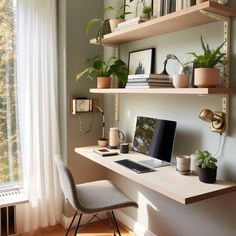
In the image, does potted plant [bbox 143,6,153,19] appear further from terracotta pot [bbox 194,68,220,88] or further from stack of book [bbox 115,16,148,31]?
terracotta pot [bbox 194,68,220,88]

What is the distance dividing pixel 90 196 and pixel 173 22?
1.37 m

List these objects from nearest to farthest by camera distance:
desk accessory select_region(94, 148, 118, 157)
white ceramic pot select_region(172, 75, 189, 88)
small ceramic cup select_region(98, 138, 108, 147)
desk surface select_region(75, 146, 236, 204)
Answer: desk surface select_region(75, 146, 236, 204) → white ceramic pot select_region(172, 75, 189, 88) → desk accessory select_region(94, 148, 118, 157) → small ceramic cup select_region(98, 138, 108, 147)

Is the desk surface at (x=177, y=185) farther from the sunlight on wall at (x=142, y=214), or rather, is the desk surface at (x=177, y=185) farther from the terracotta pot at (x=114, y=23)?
the terracotta pot at (x=114, y=23)

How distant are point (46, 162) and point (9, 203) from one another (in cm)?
47

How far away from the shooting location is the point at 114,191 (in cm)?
225

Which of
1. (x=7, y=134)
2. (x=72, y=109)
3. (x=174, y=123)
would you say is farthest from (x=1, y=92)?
(x=174, y=123)

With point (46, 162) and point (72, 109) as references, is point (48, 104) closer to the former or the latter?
point (72, 109)

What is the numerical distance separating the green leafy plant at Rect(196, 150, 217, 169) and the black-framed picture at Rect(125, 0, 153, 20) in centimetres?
118

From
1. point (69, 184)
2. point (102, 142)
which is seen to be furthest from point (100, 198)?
point (102, 142)

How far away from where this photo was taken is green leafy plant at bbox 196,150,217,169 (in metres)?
1.70

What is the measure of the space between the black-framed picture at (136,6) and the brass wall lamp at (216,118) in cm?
95

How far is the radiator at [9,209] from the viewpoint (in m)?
2.54

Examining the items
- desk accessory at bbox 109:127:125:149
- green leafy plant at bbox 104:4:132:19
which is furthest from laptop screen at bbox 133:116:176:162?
green leafy plant at bbox 104:4:132:19

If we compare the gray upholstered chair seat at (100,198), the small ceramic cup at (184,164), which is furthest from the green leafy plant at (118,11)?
the gray upholstered chair seat at (100,198)
